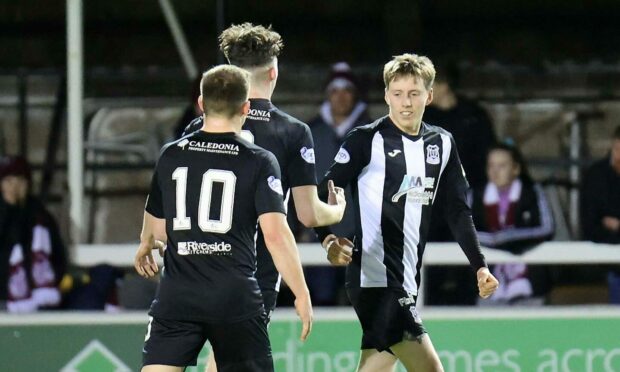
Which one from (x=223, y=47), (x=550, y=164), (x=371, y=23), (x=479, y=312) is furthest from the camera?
(x=371, y=23)

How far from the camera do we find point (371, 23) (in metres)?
11.0

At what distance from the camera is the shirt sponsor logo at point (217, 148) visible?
475 centimetres

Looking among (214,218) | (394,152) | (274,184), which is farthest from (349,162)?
(214,218)

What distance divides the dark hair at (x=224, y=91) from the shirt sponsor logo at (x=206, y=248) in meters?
0.45

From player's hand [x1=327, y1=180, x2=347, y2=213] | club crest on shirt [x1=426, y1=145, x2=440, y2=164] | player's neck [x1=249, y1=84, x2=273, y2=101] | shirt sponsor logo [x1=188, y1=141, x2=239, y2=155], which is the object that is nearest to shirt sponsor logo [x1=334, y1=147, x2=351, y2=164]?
player's hand [x1=327, y1=180, x2=347, y2=213]

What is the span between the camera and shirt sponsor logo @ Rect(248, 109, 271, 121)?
5363 mm

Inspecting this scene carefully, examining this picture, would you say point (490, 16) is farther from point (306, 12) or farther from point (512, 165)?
point (512, 165)

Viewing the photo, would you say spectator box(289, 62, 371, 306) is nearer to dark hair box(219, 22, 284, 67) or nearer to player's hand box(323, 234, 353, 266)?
player's hand box(323, 234, 353, 266)

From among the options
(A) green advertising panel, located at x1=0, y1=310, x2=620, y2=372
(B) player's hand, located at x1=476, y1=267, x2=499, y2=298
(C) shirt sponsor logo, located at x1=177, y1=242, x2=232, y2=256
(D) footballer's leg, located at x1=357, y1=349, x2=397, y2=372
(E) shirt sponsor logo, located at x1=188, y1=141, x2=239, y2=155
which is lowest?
(A) green advertising panel, located at x1=0, y1=310, x2=620, y2=372

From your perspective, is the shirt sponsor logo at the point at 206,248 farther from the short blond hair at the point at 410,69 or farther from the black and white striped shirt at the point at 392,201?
the short blond hair at the point at 410,69

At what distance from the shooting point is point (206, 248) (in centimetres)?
473

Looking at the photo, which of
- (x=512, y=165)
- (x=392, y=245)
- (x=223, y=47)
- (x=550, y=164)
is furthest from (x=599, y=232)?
(x=223, y=47)

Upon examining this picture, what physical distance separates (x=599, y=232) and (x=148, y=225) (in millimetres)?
3412

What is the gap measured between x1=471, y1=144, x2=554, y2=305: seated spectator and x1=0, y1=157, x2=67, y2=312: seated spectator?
2.34 metres
